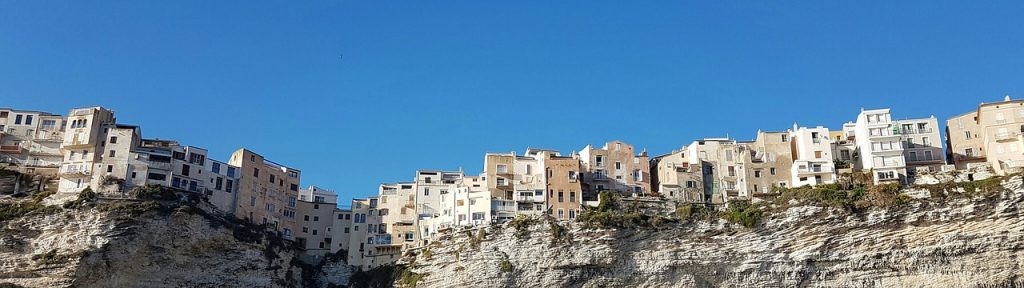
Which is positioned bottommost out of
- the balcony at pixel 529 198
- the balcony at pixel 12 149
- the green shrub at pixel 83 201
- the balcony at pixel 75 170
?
the green shrub at pixel 83 201

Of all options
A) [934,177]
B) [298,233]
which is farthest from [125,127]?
[934,177]

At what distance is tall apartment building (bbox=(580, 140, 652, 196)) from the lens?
195 ft

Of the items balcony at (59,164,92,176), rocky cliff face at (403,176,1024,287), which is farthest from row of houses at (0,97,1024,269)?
rocky cliff face at (403,176,1024,287)

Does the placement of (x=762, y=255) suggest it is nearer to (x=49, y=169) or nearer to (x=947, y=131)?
(x=947, y=131)

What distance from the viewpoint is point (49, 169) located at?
54.4m

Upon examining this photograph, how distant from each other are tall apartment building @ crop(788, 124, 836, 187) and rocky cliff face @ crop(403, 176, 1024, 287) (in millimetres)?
6072

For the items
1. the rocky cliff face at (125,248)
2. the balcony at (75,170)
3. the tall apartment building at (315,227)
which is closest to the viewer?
the rocky cliff face at (125,248)

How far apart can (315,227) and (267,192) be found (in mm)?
4707

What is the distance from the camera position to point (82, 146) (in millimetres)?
53125

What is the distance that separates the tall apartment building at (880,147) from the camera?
5404cm

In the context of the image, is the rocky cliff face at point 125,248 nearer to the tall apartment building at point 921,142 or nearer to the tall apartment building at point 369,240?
the tall apartment building at point 369,240

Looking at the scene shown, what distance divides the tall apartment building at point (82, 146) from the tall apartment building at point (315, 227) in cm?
1311

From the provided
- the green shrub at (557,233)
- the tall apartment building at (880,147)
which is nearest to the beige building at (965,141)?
the tall apartment building at (880,147)

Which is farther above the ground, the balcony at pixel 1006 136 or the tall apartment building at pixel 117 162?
the balcony at pixel 1006 136
